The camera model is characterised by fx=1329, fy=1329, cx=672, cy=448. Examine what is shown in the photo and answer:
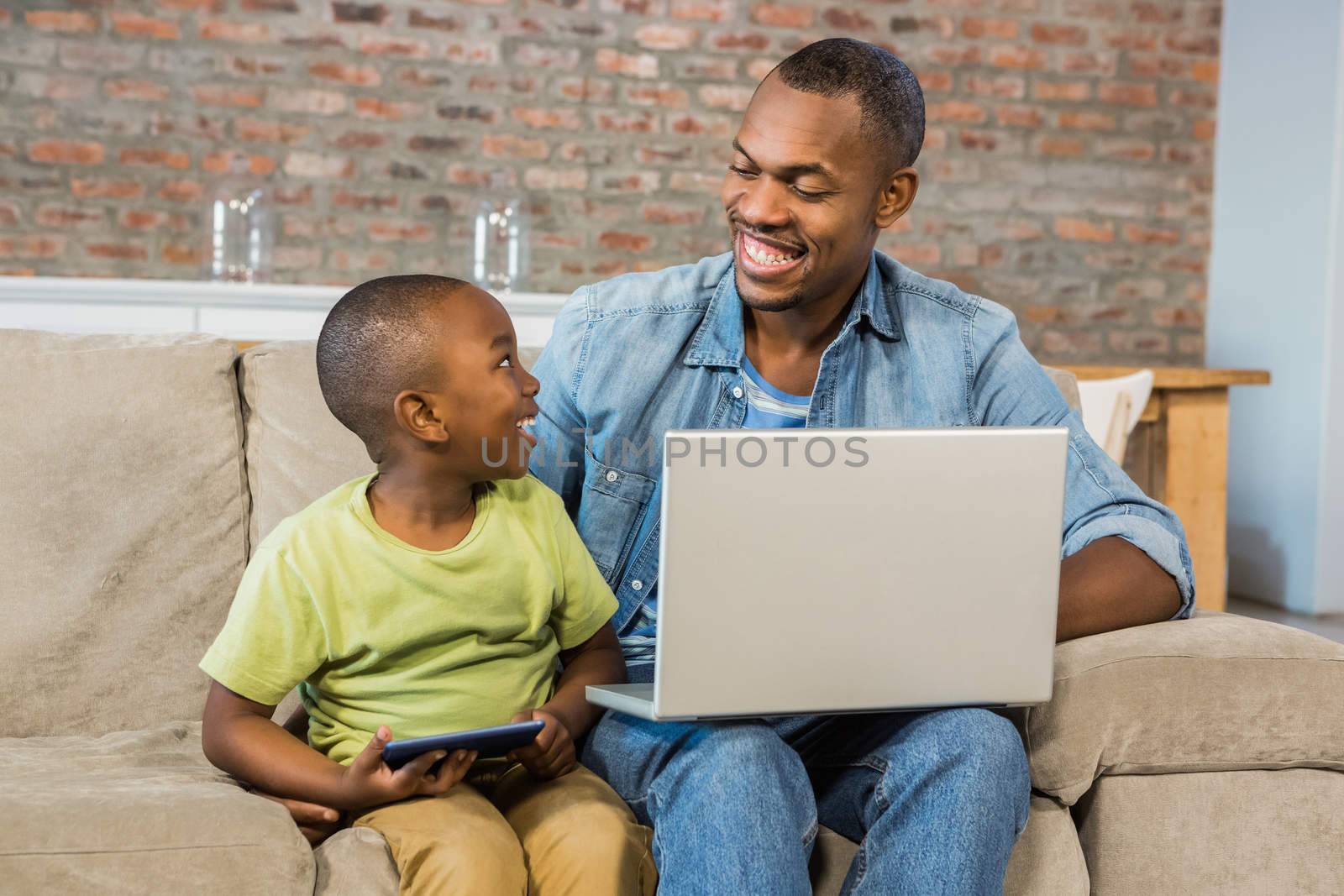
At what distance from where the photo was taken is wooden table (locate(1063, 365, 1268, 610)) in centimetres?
319

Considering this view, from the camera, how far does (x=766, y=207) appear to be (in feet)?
5.01

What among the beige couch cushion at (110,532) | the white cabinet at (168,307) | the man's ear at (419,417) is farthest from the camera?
the white cabinet at (168,307)

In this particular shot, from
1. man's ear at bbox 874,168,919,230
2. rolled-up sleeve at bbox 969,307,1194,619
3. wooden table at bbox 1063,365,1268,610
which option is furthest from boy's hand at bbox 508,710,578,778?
wooden table at bbox 1063,365,1268,610

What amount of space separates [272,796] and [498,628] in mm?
265

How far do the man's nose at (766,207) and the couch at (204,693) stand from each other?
0.58 meters

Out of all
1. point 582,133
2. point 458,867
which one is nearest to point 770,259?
point 458,867

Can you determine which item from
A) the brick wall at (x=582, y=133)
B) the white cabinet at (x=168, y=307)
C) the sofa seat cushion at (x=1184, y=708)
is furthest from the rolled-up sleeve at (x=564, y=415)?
the brick wall at (x=582, y=133)

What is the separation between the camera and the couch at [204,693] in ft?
3.84

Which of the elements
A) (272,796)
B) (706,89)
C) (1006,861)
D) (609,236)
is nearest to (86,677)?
(272,796)

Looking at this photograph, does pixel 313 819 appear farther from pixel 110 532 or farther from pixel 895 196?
pixel 895 196

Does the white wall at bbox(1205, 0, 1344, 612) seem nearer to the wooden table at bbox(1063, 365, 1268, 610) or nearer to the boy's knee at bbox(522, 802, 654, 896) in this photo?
the wooden table at bbox(1063, 365, 1268, 610)

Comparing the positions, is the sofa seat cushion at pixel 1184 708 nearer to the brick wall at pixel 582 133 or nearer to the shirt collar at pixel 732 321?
the shirt collar at pixel 732 321

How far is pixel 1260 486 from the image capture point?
421cm

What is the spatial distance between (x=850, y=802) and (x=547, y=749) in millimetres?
306
